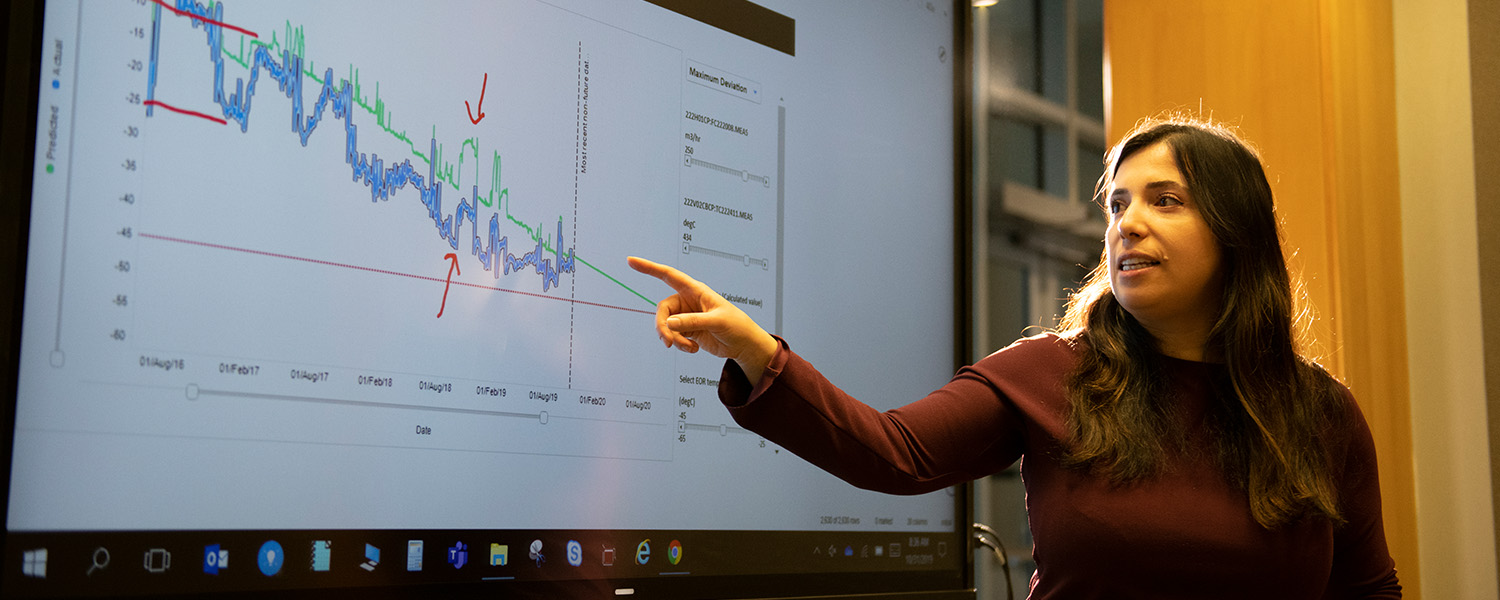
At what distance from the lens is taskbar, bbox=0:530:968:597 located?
94cm

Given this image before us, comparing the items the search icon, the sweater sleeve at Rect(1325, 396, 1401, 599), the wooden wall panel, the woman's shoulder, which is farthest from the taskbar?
the wooden wall panel

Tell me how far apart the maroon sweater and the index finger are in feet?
0.32

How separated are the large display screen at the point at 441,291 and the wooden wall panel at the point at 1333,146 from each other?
33.1 inches

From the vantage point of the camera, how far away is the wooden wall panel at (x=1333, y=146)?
204 centimetres

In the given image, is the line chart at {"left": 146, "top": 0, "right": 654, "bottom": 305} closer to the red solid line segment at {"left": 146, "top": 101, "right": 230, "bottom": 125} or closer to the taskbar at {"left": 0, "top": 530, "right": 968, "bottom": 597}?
the red solid line segment at {"left": 146, "top": 101, "right": 230, "bottom": 125}

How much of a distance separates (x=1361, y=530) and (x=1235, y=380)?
0.30m

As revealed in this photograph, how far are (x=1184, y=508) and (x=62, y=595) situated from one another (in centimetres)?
115

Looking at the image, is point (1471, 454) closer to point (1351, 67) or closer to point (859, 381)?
point (1351, 67)

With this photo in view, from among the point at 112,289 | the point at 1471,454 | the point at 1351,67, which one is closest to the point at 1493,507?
the point at 1471,454

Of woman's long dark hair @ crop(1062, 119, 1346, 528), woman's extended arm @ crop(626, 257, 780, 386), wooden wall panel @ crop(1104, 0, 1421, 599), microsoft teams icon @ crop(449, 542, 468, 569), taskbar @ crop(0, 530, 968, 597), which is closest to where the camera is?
taskbar @ crop(0, 530, 968, 597)

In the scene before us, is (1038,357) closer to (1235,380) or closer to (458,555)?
(1235,380)

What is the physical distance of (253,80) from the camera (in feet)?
3.57

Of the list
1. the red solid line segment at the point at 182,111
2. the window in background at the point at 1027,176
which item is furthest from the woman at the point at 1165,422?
the window in background at the point at 1027,176

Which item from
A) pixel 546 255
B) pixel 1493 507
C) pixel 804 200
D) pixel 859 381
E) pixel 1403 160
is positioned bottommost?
pixel 1493 507
